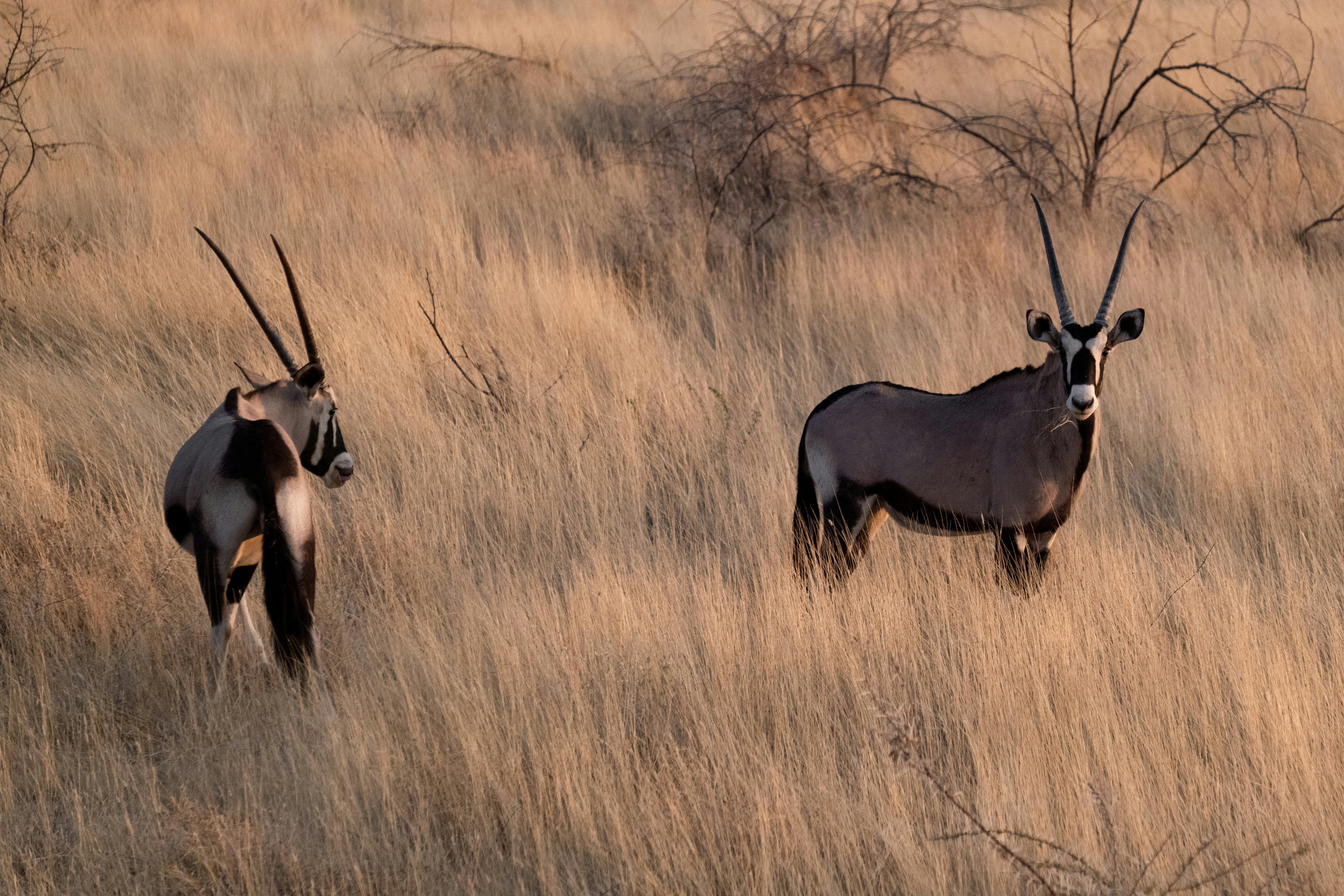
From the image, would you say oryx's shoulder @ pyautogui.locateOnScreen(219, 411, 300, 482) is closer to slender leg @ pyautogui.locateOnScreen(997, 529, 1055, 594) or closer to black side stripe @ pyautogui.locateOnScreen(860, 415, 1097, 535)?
black side stripe @ pyautogui.locateOnScreen(860, 415, 1097, 535)

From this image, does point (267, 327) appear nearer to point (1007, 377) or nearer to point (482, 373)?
point (482, 373)

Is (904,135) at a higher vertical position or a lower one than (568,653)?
higher

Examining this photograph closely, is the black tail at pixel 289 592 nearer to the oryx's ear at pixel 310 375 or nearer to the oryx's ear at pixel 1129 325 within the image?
the oryx's ear at pixel 310 375

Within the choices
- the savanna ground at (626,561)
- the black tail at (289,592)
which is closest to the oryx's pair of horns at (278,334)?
the black tail at (289,592)

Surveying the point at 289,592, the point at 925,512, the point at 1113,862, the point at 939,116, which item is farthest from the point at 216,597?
the point at 939,116

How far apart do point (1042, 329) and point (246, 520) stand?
8.67 feet

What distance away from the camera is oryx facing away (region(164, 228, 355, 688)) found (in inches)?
135

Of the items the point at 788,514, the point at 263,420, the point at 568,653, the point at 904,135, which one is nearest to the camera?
the point at 263,420

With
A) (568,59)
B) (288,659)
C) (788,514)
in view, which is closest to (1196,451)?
(788,514)

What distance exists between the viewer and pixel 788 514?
205 inches

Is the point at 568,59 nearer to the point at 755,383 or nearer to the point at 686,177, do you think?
the point at 686,177

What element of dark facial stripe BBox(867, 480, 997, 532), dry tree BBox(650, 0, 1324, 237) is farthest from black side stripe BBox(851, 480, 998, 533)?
dry tree BBox(650, 0, 1324, 237)

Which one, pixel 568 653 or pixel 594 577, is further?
pixel 594 577

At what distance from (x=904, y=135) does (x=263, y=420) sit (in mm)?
8531
